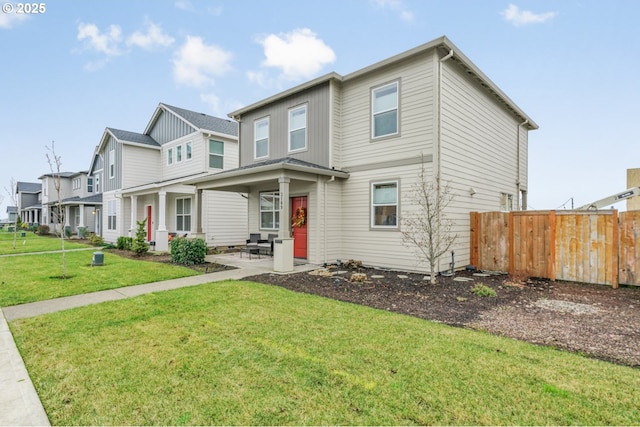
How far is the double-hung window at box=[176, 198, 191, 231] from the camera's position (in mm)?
16812

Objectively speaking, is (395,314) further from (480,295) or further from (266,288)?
(266,288)

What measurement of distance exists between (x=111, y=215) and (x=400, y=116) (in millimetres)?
20584

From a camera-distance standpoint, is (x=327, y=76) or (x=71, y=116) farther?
(x=71, y=116)

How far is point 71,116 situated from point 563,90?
85.8 ft

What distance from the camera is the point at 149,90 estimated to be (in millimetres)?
20984

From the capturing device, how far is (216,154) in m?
16.3

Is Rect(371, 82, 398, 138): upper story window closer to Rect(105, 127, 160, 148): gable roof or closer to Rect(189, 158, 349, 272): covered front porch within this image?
Rect(189, 158, 349, 272): covered front porch

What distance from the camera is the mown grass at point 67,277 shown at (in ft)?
21.9

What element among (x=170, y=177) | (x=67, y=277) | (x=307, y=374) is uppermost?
(x=170, y=177)

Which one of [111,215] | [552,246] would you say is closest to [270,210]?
[552,246]

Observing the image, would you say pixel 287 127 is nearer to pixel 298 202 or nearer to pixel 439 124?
pixel 298 202

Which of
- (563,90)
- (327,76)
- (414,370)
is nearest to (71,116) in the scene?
(327,76)

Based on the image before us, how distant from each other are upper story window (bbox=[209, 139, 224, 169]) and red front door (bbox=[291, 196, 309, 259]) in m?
6.48

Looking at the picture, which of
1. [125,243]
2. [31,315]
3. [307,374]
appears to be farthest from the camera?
[125,243]
